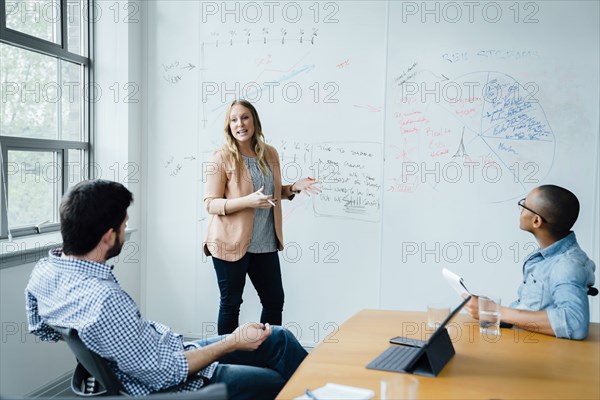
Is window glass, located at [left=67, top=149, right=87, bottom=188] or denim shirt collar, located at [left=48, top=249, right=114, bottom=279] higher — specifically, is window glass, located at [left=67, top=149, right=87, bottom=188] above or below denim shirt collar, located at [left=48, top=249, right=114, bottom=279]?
above

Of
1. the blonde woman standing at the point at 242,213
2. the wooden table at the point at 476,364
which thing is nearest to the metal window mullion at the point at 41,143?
the blonde woman standing at the point at 242,213

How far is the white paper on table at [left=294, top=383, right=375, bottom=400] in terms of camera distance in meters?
1.40

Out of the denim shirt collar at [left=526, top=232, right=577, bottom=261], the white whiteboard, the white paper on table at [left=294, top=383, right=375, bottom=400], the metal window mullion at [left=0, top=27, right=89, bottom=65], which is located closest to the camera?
the white paper on table at [left=294, top=383, right=375, bottom=400]

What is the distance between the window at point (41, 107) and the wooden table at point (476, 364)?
2.06m

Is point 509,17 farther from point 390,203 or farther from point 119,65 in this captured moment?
point 119,65

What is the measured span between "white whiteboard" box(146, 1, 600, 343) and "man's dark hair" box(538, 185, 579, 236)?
1.56 m

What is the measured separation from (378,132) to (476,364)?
2.30 metres

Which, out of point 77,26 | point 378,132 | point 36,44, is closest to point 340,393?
point 378,132

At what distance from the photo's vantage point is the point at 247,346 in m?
2.02

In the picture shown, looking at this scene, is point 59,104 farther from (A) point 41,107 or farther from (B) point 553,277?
(B) point 553,277

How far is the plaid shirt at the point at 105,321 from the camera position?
1.69 m

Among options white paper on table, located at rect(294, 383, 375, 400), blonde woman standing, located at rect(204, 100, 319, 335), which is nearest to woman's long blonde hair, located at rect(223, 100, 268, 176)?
blonde woman standing, located at rect(204, 100, 319, 335)

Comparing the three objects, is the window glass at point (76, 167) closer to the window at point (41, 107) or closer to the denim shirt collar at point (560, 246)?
the window at point (41, 107)

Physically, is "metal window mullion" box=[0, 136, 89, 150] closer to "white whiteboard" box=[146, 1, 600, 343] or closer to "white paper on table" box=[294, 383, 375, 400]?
"white whiteboard" box=[146, 1, 600, 343]
